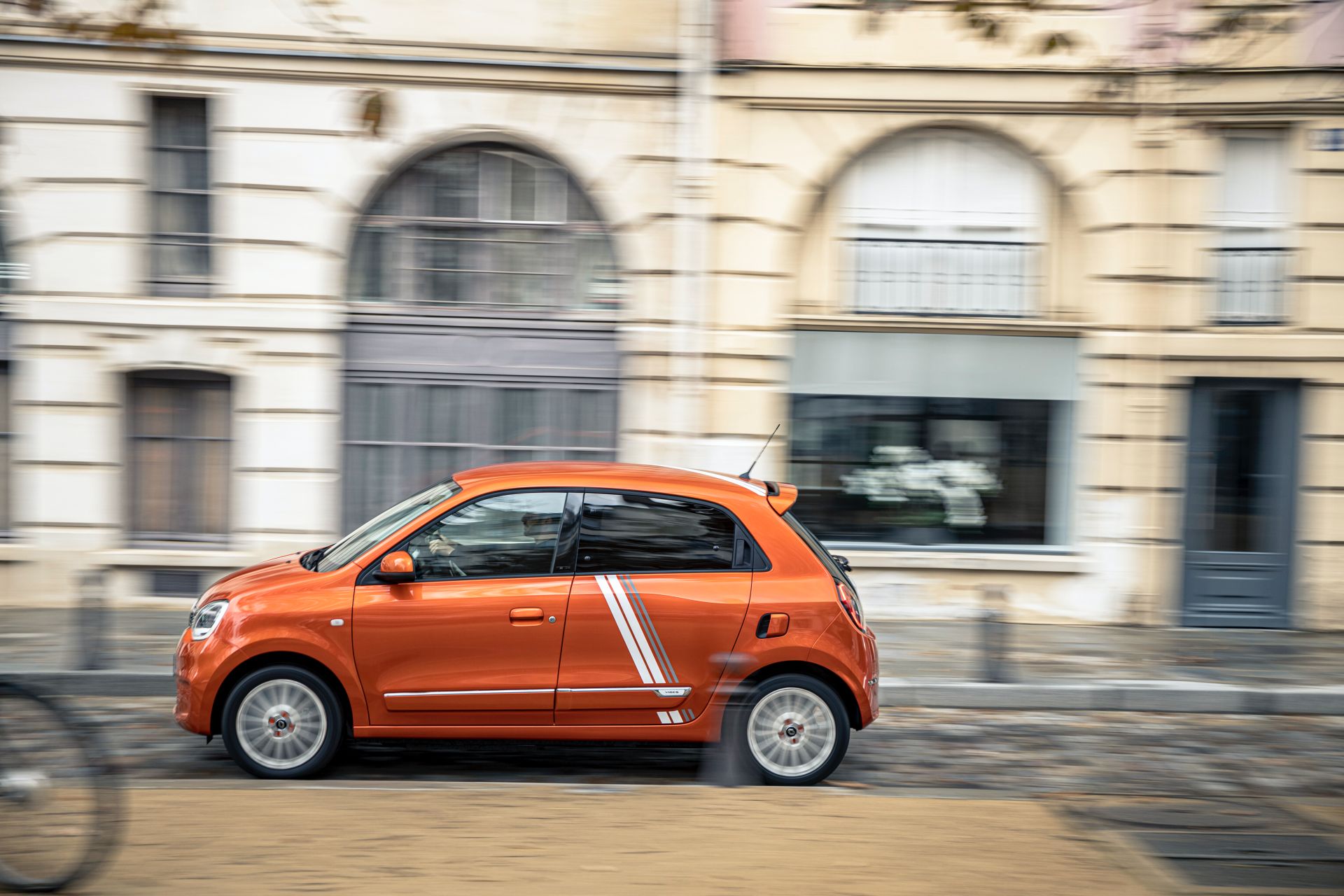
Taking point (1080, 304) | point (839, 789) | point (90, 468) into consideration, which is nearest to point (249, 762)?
point (839, 789)

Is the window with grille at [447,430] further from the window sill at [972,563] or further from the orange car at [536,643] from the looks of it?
the orange car at [536,643]

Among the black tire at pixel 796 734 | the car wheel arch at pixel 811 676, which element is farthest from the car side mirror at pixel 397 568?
the black tire at pixel 796 734

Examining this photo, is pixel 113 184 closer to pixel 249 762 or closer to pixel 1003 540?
pixel 249 762

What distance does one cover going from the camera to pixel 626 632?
19.6 ft

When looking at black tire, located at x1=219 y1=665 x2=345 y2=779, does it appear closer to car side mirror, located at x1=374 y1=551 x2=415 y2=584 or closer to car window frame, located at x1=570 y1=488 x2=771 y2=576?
car side mirror, located at x1=374 y1=551 x2=415 y2=584

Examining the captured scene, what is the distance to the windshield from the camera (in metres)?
6.21

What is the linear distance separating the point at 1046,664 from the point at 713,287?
4.70m

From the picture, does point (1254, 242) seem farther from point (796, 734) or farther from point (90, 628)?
point (90, 628)

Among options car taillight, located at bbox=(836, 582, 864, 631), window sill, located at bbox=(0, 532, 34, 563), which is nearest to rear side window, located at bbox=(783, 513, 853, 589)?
car taillight, located at bbox=(836, 582, 864, 631)

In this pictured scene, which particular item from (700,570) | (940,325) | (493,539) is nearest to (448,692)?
(493,539)

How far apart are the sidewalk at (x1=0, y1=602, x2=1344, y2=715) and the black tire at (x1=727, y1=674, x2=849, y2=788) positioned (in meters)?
2.27

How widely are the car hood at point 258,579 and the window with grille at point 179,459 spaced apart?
222 inches

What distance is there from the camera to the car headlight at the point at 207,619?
237 inches

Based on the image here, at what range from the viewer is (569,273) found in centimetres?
1189
